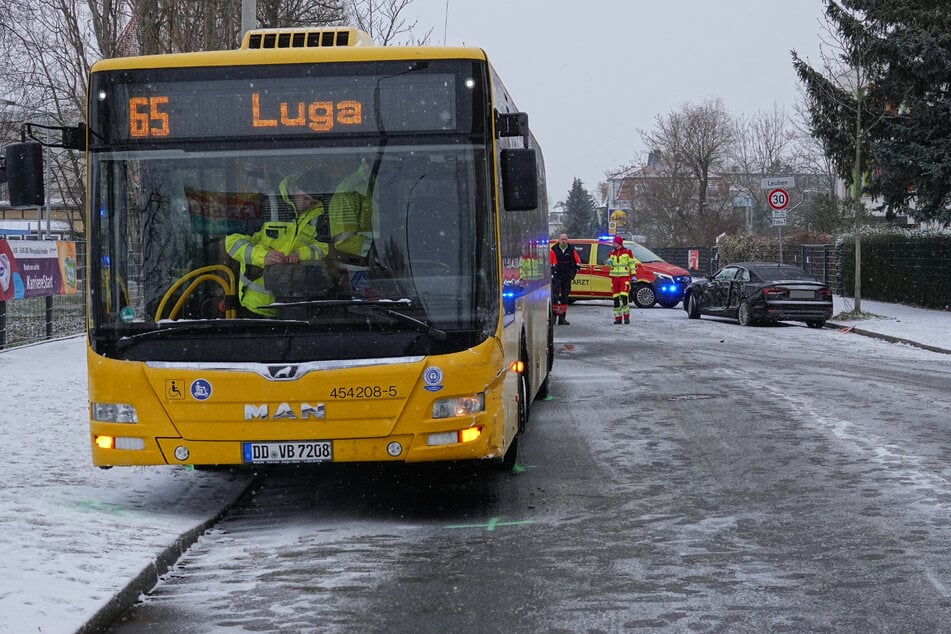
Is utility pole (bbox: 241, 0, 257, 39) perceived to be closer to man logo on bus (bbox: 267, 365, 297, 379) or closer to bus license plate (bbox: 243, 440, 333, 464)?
man logo on bus (bbox: 267, 365, 297, 379)

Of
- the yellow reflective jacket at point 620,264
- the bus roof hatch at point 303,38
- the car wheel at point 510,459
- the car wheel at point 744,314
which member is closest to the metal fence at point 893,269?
the car wheel at point 744,314

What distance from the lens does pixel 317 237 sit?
739 cm

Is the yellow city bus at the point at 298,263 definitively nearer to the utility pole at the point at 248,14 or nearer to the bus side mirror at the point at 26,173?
the bus side mirror at the point at 26,173

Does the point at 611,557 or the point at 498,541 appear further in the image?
the point at 498,541

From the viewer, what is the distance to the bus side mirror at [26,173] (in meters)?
7.48

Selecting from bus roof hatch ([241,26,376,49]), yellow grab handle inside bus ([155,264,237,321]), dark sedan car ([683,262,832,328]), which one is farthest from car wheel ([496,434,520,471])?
dark sedan car ([683,262,832,328])

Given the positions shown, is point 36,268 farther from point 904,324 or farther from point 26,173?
point 904,324

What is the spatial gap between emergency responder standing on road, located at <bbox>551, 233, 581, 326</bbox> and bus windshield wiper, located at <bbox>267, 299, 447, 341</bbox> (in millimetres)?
18601

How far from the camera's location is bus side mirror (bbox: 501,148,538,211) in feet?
24.9

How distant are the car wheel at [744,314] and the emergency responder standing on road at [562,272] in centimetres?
368

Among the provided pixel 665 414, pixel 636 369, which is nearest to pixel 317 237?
pixel 665 414

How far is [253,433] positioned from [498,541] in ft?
5.31

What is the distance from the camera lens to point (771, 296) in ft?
84.6

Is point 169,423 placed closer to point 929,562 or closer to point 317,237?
point 317,237
